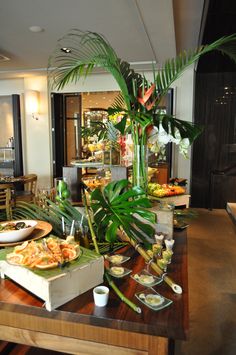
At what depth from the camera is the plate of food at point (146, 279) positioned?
1108 millimetres

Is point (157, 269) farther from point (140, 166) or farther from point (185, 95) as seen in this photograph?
point (185, 95)

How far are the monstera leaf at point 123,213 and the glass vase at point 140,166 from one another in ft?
0.41

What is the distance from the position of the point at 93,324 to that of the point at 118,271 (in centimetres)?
28

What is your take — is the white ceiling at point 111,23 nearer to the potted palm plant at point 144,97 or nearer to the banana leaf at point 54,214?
the potted palm plant at point 144,97

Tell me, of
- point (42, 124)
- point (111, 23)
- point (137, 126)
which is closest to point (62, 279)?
point (137, 126)

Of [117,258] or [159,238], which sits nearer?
[117,258]

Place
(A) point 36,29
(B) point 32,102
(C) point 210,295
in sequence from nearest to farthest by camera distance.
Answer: (C) point 210,295
(A) point 36,29
(B) point 32,102

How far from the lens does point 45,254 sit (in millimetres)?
1052

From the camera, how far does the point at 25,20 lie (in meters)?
3.07

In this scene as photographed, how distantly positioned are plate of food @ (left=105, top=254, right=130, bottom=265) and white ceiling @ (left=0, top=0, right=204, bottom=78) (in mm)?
2300

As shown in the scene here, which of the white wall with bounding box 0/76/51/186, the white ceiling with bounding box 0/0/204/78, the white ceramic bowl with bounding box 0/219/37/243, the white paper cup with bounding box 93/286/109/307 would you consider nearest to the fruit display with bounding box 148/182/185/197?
the white ceramic bowl with bounding box 0/219/37/243

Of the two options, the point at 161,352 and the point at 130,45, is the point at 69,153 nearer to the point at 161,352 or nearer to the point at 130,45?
the point at 130,45

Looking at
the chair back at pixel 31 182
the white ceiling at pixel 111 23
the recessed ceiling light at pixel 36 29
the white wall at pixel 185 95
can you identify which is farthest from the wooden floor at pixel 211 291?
the recessed ceiling light at pixel 36 29

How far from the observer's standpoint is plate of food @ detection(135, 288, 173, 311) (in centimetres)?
97
